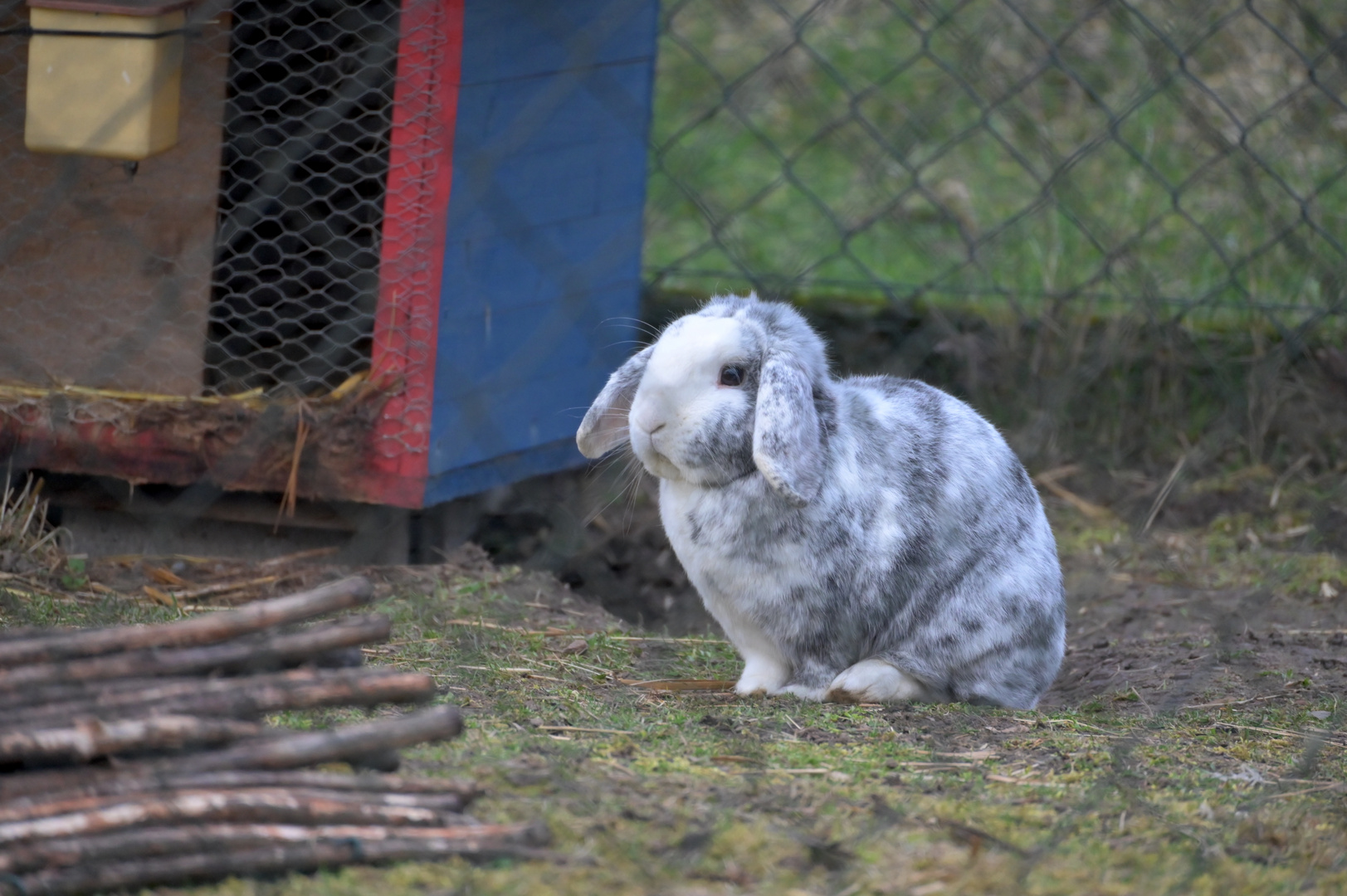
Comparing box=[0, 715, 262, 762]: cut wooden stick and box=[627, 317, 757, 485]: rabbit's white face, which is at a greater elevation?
box=[627, 317, 757, 485]: rabbit's white face

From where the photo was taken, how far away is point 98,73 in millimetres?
2617

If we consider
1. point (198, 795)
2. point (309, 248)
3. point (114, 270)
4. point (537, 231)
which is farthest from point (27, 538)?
A: point (198, 795)

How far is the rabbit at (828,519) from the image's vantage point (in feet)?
7.36

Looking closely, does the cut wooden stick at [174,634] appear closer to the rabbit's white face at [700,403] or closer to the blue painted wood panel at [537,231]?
the rabbit's white face at [700,403]

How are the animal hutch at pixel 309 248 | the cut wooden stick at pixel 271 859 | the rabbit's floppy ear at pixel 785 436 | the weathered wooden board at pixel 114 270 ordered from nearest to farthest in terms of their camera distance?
the cut wooden stick at pixel 271 859 < the rabbit's floppy ear at pixel 785 436 < the animal hutch at pixel 309 248 < the weathered wooden board at pixel 114 270

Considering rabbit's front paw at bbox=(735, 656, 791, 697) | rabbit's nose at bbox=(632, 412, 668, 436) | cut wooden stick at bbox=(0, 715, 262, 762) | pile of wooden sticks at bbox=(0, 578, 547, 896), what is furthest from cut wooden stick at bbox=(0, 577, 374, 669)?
rabbit's front paw at bbox=(735, 656, 791, 697)

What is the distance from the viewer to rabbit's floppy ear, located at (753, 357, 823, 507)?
219 cm

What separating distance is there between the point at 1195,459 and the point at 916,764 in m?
2.30

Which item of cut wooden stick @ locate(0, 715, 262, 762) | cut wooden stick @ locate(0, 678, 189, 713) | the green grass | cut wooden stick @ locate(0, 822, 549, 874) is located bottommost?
the green grass

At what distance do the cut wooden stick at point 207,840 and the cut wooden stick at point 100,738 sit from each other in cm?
10

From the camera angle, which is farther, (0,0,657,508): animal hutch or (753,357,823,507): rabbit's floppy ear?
(0,0,657,508): animal hutch


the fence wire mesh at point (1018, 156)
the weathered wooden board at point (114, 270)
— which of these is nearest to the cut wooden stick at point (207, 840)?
the weathered wooden board at point (114, 270)

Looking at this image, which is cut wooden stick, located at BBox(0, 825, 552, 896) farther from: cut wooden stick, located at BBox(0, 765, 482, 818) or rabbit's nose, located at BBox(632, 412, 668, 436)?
rabbit's nose, located at BBox(632, 412, 668, 436)

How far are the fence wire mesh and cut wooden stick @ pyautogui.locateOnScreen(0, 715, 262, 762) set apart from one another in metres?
2.58
